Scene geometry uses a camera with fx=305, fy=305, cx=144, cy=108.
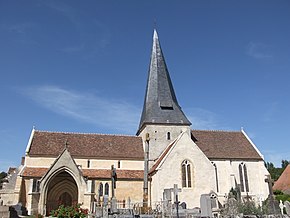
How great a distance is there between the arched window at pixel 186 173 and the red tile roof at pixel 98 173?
4056 mm

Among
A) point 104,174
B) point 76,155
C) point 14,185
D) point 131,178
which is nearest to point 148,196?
point 131,178

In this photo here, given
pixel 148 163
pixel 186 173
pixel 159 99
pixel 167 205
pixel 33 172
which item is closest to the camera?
pixel 167 205

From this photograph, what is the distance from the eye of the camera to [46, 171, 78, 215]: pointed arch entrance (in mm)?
27895

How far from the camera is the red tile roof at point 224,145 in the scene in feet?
105

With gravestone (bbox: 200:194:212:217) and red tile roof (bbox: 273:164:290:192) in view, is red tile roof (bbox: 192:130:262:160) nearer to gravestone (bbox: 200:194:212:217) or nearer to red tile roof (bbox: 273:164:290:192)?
red tile roof (bbox: 273:164:290:192)

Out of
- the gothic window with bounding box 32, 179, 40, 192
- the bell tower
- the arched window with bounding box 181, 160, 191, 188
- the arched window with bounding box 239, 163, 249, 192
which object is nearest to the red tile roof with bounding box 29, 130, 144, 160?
the bell tower

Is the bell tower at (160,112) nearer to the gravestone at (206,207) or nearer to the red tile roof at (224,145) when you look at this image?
the red tile roof at (224,145)

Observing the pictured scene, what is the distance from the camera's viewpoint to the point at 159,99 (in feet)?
109

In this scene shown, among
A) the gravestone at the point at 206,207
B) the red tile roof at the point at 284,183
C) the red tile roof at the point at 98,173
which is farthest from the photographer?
the red tile roof at the point at 284,183

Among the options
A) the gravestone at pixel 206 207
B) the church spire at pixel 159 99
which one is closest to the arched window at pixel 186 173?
the church spire at pixel 159 99

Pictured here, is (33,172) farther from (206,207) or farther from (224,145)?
(206,207)

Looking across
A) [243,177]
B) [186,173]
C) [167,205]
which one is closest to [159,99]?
[186,173]

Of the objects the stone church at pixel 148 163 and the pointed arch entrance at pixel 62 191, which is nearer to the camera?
the stone church at pixel 148 163

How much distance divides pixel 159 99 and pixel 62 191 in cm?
1363
